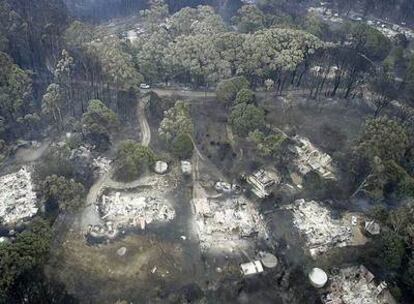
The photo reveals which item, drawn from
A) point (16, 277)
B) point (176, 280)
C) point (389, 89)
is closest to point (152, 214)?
point (176, 280)

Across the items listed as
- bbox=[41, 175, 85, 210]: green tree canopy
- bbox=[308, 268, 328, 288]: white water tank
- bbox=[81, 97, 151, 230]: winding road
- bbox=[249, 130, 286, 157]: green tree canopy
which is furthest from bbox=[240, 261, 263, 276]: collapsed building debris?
bbox=[41, 175, 85, 210]: green tree canopy

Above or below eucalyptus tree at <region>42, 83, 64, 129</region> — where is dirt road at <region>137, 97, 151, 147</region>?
below

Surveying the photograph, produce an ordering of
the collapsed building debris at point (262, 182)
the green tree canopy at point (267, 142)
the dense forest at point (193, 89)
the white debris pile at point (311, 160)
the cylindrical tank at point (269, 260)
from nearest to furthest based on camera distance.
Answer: the cylindrical tank at point (269, 260)
the dense forest at point (193, 89)
the collapsed building debris at point (262, 182)
the green tree canopy at point (267, 142)
the white debris pile at point (311, 160)

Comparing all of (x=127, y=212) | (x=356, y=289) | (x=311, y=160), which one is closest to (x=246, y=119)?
(x=311, y=160)

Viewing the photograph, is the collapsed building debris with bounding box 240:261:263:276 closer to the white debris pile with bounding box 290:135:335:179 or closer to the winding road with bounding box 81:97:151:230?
the white debris pile with bounding box 290:135:335:179

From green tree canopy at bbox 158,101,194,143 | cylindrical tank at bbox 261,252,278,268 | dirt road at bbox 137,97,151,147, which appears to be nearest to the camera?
cylindrical tank at bbox 261,252,278,268

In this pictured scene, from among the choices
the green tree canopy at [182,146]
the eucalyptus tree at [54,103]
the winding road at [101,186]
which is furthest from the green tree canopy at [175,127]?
the eucalyptus tree at [54,103]

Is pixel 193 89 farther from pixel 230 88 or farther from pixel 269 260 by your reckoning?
pixel 269 260

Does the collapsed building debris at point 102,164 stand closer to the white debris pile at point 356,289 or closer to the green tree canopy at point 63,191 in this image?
the green tree canopy at point 63,191
